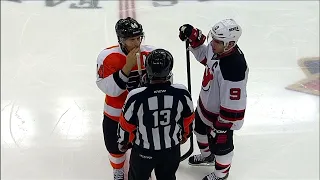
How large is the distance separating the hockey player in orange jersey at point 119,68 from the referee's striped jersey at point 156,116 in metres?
0.12

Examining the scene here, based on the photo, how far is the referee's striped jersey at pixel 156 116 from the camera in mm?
1737

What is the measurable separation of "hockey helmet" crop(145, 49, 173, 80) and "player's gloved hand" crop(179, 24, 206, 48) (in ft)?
1.46

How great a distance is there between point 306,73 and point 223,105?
5.68 feet

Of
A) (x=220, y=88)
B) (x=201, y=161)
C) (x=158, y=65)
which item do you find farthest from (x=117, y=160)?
(x=158, y=65)

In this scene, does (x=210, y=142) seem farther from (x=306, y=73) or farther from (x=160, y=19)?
(x=160, y=19)

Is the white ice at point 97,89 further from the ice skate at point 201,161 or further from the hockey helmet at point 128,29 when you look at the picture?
the hockey helmet at point 128,29

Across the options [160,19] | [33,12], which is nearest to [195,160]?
[160,19]

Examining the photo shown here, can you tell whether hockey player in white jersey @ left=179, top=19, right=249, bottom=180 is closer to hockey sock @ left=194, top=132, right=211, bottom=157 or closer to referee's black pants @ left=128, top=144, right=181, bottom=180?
hockey sock @ left=194, top=132, right=211, bottom=157

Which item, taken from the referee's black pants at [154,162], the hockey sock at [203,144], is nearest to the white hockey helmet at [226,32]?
the referee's black pants at [154,162]

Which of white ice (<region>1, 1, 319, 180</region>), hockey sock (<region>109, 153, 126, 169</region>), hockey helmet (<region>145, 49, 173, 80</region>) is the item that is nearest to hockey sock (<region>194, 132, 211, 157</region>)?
white ice (<region>1, 1, 319, 180</region>)

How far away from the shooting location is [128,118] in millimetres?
1798

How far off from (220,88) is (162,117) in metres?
0.36

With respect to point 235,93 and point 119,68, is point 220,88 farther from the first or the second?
point 119,68

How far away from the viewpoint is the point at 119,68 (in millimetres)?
1922
